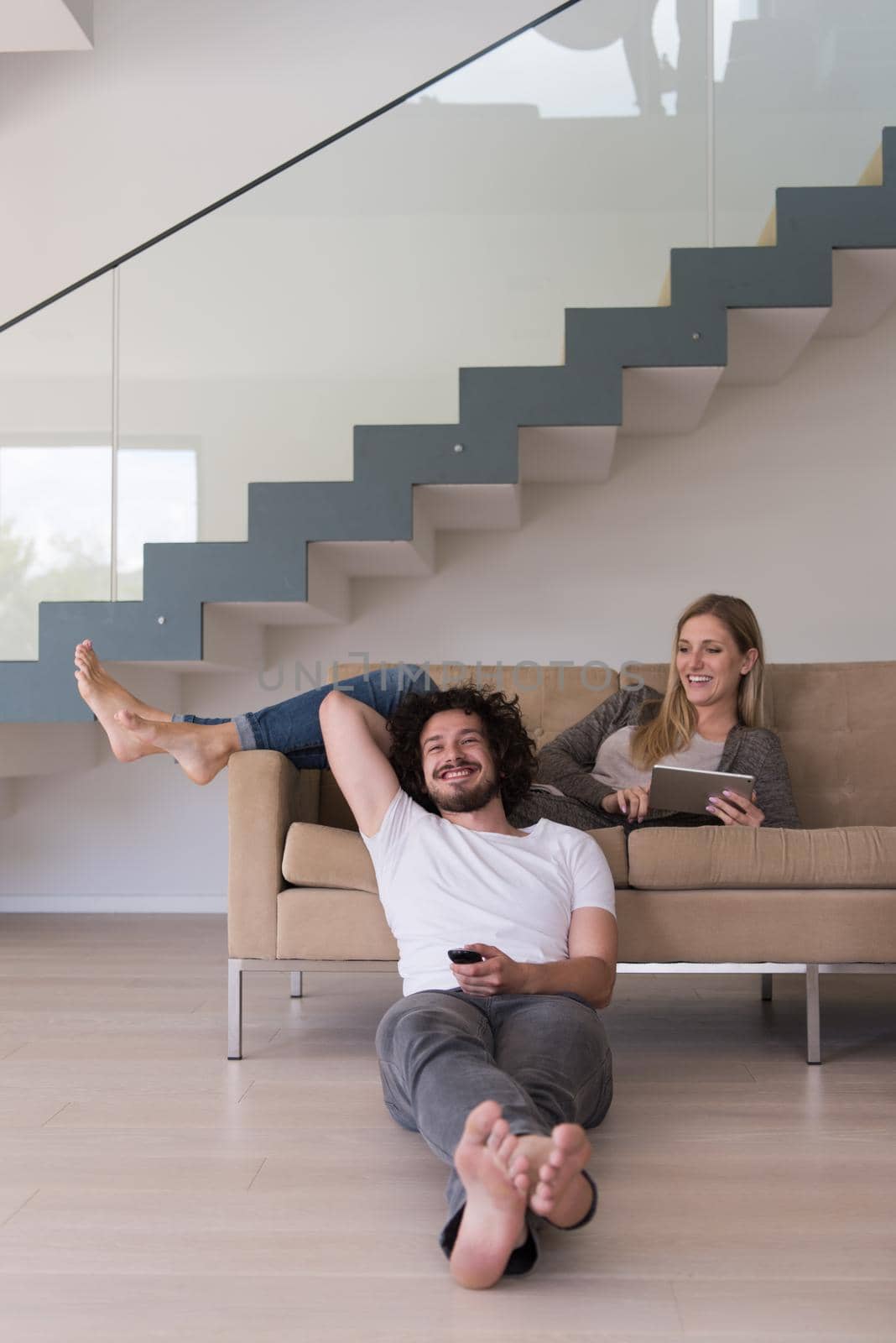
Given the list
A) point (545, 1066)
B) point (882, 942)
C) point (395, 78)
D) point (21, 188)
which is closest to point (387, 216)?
point (395, 78)

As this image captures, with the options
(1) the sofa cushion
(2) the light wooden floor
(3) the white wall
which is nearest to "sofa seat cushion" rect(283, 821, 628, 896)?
(1) the sofa cushion

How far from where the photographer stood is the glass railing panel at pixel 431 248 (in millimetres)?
3350

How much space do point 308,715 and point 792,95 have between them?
2.38 meters

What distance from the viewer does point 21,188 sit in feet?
13.5

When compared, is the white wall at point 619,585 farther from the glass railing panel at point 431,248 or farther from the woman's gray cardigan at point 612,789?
the woman's gray cardigan at point 612,789

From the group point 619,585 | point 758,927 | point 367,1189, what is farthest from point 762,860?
point 619,585

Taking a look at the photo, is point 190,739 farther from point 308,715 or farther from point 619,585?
point 619,585

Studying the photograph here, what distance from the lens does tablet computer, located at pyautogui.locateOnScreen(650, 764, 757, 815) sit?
8.02 ft

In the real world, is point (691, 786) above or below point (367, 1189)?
above

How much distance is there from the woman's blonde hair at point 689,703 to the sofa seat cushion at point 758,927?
0.52 m

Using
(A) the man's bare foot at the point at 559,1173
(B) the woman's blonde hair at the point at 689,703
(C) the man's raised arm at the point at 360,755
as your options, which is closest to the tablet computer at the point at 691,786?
(B) the woman's blonde hair at the point at 689,703

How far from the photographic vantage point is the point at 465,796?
80.9 inches

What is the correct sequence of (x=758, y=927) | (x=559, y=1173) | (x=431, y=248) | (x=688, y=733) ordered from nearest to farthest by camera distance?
(x=559, y=1173), (x=758, y=927), (x=688, y=733), (x=431, y=248)

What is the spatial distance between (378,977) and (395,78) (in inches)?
117
